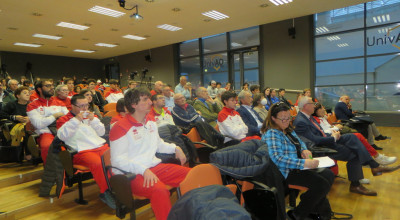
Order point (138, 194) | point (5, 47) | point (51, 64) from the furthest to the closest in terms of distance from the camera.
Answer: point (51, 64), point (5, 47), point (138, 194)

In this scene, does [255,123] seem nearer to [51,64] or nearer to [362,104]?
[362,104]

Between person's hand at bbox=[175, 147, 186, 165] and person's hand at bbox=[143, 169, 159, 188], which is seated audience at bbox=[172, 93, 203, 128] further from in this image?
person's hand at bbox=[143, 169, 159, 188]

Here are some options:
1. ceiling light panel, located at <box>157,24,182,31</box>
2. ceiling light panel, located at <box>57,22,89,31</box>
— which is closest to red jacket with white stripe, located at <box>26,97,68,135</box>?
ceiling light panel, located at <box>57,22,89,31</box>

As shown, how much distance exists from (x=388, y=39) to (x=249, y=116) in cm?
606

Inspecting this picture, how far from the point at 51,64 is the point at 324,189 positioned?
48.5ft

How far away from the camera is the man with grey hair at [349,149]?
2682mm

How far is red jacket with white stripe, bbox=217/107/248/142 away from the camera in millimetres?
3123

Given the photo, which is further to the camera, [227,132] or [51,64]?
[51,64]

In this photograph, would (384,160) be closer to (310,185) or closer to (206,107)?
(310,185)

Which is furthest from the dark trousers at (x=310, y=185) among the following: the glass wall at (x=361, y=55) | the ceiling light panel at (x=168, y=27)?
the ceiling light panel at (x=168, y=27)

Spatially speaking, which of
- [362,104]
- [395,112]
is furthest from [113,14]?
[395,112]

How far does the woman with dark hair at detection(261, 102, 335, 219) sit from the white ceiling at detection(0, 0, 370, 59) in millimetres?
4934

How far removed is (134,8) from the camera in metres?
6.38

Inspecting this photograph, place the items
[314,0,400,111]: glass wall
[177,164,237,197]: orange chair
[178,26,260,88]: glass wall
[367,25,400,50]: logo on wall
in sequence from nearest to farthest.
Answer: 1. [177,164,237,197]: orange chair
2. [367,25,400,50]: logo on wall
3. [314,0,400,111]: glass wall
4. [178,26,260,88]: glass wall
